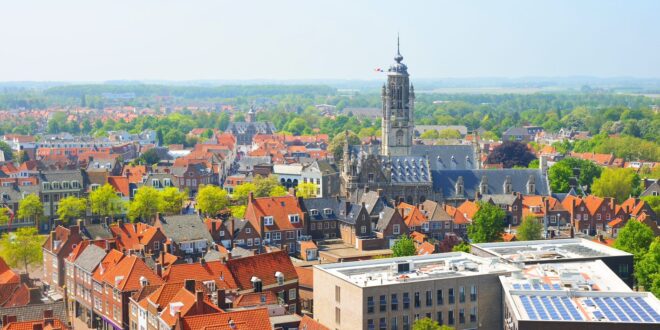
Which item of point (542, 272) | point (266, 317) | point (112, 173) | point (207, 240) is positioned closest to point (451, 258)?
point (542, 272)

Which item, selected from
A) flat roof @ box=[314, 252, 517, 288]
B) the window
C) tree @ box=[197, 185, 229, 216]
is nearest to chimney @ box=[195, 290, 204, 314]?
flat roof @ box=[314, 252, 517, 288]

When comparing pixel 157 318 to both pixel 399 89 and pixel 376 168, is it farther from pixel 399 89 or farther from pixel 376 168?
pixel 399 89

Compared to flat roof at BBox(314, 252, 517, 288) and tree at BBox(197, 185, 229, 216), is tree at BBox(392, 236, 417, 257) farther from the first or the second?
tree at BBox(197, 185, 229, 216)

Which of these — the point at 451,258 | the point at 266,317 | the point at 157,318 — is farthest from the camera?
the point at 451,258

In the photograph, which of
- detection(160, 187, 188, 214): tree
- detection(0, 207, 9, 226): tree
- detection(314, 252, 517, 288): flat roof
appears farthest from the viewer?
detection(160, 187, 188, 214): tree

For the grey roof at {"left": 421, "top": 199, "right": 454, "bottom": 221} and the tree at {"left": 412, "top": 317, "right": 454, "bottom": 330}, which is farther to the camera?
the grey roof at {"left": 421, "top": 199, "right": 454, "bottom": 221}

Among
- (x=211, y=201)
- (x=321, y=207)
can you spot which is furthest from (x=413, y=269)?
(x=211, y=201)
